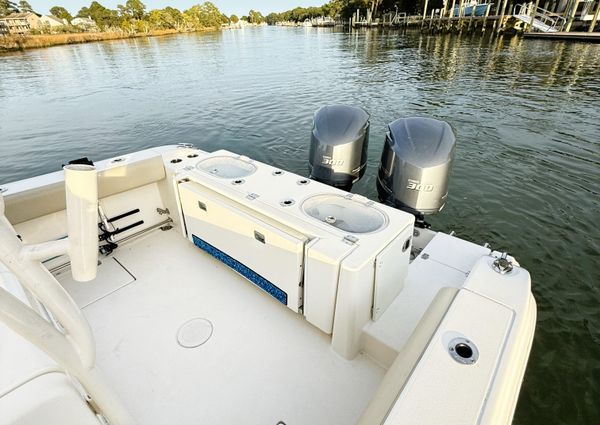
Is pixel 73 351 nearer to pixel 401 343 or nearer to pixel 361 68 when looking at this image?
pixel 401 343

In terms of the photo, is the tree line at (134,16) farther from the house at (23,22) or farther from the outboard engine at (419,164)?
the outboard engine at (419,164)

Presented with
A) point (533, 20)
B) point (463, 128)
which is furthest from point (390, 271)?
point (533, 20)

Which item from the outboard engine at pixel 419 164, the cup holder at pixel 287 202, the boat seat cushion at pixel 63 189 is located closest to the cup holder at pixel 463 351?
the cup holder at pixel 287 202

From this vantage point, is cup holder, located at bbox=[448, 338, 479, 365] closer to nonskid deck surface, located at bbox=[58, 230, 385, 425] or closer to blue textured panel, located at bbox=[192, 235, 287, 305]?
nonskid deck surface, located at bbox=[58, 230, 385, 425]

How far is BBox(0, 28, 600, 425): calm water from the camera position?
9.84ft

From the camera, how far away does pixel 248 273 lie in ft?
6.97

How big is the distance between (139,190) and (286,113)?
6.88m

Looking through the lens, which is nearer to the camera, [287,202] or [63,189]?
[287,202]

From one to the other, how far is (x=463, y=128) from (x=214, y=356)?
7.56 m

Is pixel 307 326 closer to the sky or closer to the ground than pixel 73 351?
closer to the ground

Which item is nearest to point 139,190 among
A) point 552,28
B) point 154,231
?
point 154,231

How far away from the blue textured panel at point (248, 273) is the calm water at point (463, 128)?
1.98 meters

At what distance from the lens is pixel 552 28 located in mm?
22188

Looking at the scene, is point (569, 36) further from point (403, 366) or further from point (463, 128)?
point (403, 366)
